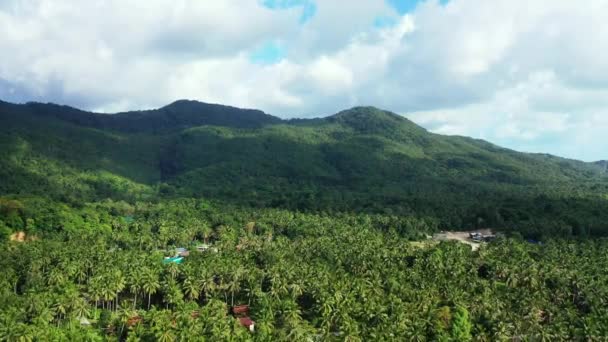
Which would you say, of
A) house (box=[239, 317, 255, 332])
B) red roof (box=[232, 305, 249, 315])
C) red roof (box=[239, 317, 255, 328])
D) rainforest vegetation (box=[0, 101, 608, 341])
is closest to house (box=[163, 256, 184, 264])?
rainforest vegetation (box=[0, 101, 608, 341])

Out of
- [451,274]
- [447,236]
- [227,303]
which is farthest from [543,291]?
[447,236]

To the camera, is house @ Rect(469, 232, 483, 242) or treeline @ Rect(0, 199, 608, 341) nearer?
treeline @ Rect(0, 199, 608, 341)

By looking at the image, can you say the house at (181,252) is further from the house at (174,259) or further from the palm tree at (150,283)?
the palm tree at (150,283)

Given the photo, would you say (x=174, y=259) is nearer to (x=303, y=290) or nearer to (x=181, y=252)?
(x=181, y=252)

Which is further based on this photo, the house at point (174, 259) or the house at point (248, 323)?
the house at point (174, 259)

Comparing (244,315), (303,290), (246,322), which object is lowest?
(244,315)

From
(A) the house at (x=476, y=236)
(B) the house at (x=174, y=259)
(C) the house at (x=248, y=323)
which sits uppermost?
(A) the house at (x=476, y=236)

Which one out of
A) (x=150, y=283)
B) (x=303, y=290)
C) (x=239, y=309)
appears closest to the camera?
(x=239, y=309)

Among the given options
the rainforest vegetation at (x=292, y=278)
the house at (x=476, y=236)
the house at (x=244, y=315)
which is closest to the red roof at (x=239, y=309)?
the house at (x=244, y=315)

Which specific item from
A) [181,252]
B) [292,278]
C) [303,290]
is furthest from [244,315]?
[181,252]

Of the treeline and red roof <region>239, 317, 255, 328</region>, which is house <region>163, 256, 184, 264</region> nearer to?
the treeline

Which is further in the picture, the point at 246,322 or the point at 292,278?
the point at 292,278

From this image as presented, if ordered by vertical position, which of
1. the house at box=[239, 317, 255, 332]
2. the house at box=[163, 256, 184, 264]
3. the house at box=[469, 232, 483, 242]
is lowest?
the house at box=[239, 317, 255, 332]

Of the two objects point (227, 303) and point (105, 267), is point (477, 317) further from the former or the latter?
point (105, 267)
